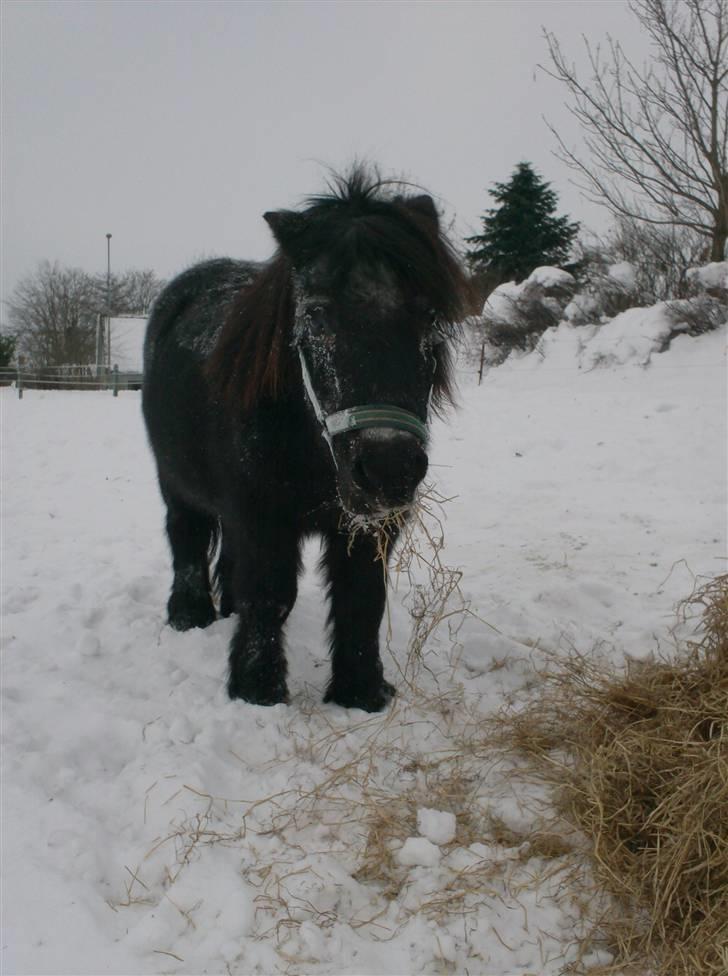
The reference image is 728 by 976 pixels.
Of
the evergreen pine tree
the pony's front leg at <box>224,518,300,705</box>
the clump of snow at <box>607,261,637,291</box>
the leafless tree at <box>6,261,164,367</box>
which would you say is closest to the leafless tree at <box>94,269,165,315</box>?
the leafless tree at <box>6,261,164,367</box>

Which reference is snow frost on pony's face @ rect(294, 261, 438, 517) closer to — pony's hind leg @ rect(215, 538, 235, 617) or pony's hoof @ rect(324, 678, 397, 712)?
pony's hoof @ rect(324, 678, 397, 712)

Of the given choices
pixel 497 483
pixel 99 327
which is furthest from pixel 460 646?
pixel 99 327

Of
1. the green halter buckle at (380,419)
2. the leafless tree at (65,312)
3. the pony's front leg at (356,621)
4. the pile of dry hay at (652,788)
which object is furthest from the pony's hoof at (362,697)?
the leafless tree at (65,312)

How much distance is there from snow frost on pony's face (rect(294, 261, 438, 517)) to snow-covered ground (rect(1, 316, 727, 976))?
104 cm

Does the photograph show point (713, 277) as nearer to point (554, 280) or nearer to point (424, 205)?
point (554, 280)

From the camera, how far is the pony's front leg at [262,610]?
2.85m

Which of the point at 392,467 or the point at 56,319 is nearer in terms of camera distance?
the point at 392,467

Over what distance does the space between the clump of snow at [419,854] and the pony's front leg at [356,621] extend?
92 cm

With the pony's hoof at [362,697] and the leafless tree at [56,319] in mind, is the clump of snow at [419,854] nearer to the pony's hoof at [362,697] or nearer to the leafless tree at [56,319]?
the pony's hoof at [362,697]

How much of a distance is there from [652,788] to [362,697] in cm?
125

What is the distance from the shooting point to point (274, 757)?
8.46 ft

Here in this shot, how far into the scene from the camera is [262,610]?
292 centimetres

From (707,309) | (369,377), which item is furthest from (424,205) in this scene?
(707,309)

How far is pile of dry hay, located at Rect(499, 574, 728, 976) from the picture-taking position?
1.75 meters
